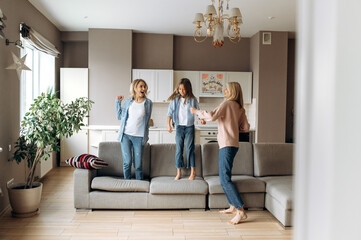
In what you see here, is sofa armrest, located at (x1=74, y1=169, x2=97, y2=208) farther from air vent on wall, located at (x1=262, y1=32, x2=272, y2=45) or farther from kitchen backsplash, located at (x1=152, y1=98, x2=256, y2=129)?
air vent on wall, located at (x1=262, y1=32, x2=272, y2=45)

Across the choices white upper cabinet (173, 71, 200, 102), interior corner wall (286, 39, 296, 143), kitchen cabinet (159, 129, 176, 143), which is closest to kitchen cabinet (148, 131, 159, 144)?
kitchen cabinet (159, 129, 176, 143)

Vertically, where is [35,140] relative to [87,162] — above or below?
above

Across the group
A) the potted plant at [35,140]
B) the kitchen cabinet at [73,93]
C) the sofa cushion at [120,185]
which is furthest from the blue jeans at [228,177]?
the kitchen cabinet at [73,93]

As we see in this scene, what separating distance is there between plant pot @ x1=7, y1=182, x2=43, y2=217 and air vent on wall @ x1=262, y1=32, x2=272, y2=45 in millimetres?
5160

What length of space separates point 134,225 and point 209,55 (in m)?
4.91

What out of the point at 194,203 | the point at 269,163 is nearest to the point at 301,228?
the point at 194,203

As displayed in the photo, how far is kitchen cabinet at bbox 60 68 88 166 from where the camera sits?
6953mm

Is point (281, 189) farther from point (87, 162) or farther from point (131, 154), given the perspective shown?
point (87, 162)

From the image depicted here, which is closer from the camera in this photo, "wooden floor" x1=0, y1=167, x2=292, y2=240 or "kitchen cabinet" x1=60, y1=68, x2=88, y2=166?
"wooden floor" x1=0, y1=167, x2=292, y2=240

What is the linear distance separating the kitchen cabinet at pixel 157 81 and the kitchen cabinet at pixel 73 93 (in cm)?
106

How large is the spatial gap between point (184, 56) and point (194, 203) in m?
4.31

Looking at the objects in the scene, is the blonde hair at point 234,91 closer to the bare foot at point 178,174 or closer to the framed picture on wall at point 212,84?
the bare foot at point 178,174

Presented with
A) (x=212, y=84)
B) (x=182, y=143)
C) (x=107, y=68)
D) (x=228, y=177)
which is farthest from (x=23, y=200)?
(x=212, y=84)

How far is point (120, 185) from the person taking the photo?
390 cm
